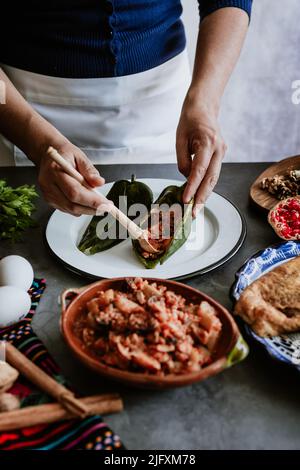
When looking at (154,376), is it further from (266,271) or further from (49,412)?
(266,271)

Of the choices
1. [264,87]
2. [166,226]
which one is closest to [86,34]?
[166,226]

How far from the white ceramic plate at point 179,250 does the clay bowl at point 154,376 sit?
210mm

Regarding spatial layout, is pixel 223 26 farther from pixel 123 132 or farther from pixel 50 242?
pixel 50 242

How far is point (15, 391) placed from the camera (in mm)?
1100

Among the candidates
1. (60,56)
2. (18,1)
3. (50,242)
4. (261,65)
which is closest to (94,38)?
(60,56)

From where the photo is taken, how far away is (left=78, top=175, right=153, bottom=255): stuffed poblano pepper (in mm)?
1614

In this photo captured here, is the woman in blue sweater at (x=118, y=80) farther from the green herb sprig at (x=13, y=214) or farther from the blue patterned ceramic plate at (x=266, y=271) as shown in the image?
the blue patterned ceramic plate at (x=266, y=271)

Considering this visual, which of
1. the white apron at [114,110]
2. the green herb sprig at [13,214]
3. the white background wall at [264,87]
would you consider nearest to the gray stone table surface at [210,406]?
the green herb sprig at [13,214]

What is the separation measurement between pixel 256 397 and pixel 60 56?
1467 mm

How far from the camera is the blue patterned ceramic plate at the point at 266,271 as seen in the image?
3.71ft

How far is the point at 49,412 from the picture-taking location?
1.02 metres

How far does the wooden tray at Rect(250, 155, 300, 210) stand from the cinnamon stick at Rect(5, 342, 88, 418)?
1.02 m

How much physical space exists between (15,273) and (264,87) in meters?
2.80

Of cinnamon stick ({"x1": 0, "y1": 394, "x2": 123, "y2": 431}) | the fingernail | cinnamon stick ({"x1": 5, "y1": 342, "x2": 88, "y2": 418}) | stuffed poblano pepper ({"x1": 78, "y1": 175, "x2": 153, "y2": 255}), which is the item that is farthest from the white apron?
cinnamon stick ({"x1": 0, "y1": 394, "x2": 123, "y2": 431})
